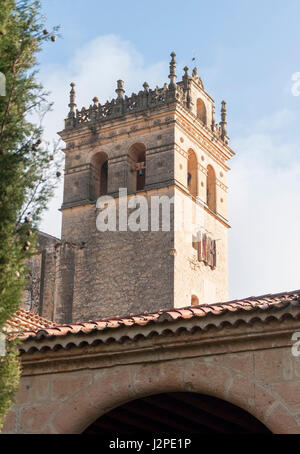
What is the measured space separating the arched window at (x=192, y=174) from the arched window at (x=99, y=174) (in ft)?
9.53

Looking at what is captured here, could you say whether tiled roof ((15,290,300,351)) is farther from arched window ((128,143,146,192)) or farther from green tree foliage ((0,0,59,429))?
arched window ((128,143,146,192))

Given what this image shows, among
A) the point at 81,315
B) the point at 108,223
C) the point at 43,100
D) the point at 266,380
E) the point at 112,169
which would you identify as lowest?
the point at 266,380

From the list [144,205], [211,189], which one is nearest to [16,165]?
[144,205]

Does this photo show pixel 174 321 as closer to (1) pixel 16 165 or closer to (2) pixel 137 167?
(1) pixel 16 165

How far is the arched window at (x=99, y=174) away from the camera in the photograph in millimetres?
28625

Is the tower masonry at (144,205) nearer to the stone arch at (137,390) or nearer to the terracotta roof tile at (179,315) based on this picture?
the terracotta roof tile at (179,315)

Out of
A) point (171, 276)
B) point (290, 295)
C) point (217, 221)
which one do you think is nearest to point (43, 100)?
point (290, 295)

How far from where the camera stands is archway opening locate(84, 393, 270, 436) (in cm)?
991

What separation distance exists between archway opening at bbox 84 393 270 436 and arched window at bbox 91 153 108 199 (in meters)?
18.0

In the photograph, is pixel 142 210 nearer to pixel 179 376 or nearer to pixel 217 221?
pixel 217 221

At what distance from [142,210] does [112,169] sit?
2168 millimetres

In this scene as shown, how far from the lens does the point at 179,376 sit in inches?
346

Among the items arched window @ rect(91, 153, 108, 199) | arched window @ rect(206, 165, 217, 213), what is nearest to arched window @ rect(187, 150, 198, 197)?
arched window @ rect(206, 165, 217, 213)

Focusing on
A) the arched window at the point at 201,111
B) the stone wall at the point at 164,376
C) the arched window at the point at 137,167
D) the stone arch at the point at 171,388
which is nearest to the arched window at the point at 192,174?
the arched window at the point at 137,167
